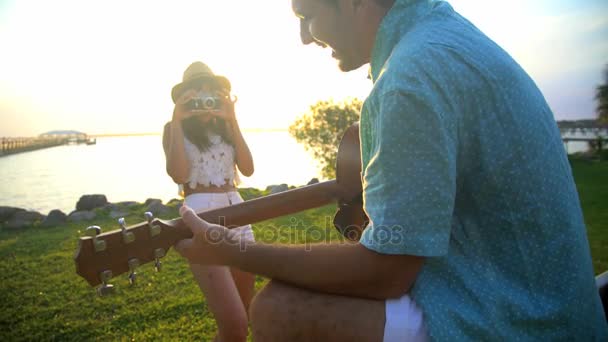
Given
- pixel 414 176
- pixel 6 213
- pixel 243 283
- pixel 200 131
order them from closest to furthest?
pixel 414 176, pixel 243 283, pixel 200 131, pixel 6 213

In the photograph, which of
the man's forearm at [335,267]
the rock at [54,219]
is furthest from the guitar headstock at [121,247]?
the rock at [54,219]

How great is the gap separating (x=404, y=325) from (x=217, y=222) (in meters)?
1.34

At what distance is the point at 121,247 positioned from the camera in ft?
6.41

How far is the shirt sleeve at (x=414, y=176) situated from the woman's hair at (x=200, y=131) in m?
2.95

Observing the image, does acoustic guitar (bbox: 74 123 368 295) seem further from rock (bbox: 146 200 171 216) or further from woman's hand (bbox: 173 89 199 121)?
rock (bbox: 146 200 171 216)

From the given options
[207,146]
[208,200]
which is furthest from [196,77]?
[208,200]

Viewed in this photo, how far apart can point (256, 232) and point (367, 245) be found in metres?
7.45

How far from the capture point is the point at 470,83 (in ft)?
3.98

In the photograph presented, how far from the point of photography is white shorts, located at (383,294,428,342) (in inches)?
49.1

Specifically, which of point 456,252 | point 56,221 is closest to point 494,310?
point 456,252

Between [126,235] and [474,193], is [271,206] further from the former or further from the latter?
[474,193]

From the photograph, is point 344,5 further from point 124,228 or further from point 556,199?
point 124,228

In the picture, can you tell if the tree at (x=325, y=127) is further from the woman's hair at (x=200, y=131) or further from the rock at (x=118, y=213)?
the woman's hair at (x=200, y=131)

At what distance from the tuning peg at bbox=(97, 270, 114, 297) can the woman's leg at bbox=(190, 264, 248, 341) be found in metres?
1.28
